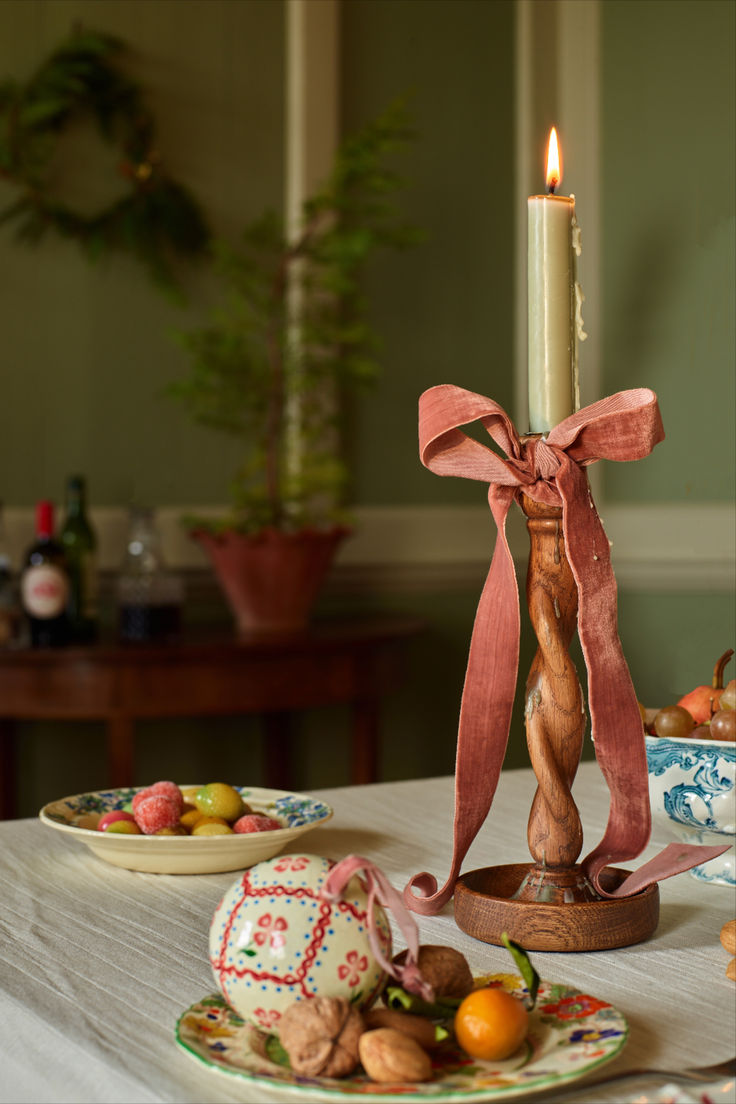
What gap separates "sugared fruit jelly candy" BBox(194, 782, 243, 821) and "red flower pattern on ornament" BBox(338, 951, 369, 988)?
36 cm

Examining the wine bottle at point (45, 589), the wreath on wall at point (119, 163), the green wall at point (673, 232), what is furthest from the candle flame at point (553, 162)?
the wreath on wall at point (119, 163)

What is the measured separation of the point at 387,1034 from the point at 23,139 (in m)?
2.33

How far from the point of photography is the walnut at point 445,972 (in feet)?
1.60

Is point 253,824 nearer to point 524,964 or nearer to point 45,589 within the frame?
point 524,964

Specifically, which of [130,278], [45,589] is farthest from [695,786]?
[130,278]

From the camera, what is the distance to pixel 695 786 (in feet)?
2.32

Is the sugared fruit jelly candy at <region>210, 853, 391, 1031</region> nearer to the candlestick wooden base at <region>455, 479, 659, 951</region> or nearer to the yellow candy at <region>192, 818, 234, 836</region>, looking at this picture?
the candlestick wooden base at <region>455, 479, 659, 951</region>

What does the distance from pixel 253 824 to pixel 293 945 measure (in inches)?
12.6

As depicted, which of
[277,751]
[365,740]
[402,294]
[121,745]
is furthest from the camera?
[402,294]

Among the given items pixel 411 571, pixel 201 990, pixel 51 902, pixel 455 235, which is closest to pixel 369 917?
pixel 201 990

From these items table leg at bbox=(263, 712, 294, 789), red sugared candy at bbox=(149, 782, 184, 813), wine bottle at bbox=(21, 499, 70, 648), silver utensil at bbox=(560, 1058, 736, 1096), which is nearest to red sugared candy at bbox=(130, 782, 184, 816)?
red sugared candy at bbox=(149, 782, 184, 813)

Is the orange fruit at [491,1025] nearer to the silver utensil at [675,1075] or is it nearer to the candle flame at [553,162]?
the silver utensil at [675,1075]

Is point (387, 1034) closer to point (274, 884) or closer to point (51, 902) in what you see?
point (274, 884)

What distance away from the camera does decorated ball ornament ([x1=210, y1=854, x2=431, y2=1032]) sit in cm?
48
